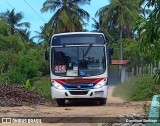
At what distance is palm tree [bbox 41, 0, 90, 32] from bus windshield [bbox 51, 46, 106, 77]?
91.3 ft

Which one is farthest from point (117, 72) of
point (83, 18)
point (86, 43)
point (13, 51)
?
point (86, 43)

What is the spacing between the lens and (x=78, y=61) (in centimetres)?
1711

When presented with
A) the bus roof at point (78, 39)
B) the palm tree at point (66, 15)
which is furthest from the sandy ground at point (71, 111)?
the palm tree at point (66, 15)

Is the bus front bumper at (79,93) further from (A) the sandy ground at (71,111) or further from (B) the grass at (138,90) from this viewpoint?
(B) the grass at (138,90)

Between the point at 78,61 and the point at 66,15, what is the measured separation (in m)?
28.8

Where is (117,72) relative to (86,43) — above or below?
below

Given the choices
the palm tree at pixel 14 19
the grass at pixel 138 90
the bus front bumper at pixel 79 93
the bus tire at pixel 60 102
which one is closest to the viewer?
the bus front bumper at pixel 79 93

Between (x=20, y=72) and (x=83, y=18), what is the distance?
56.2 ft

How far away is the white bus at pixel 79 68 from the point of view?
17.1 meters

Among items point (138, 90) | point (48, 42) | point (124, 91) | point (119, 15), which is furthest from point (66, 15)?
point (138, 90)

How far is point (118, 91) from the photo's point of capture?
2970 centimetres

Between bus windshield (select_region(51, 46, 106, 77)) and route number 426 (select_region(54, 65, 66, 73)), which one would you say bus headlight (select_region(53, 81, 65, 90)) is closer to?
bus windshield (select_region(51, 46, 106, 77))

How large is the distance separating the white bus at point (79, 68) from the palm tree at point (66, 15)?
27.7 m

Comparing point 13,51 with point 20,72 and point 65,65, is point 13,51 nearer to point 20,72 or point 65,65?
point 20,72
